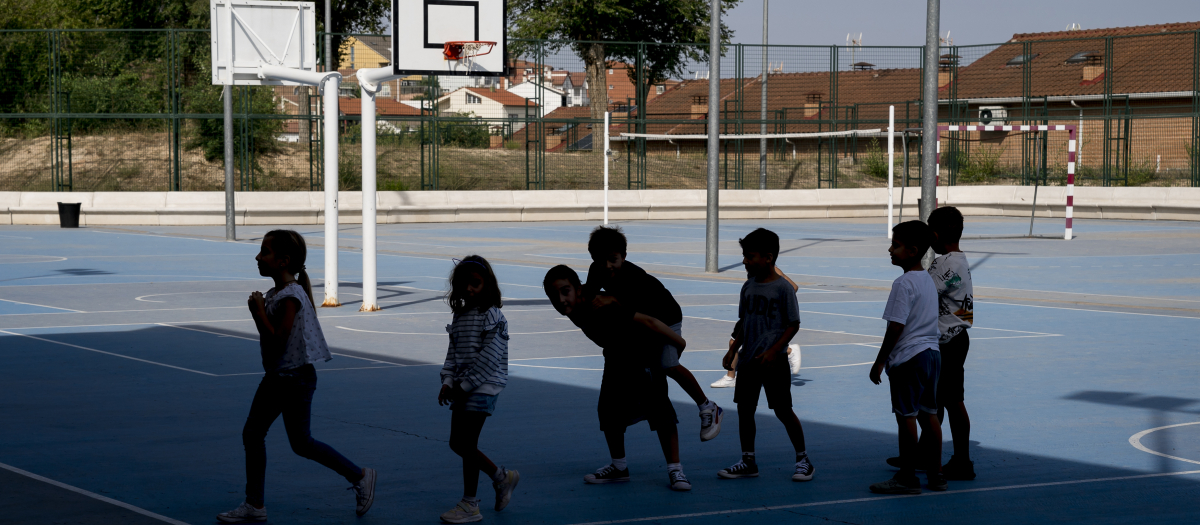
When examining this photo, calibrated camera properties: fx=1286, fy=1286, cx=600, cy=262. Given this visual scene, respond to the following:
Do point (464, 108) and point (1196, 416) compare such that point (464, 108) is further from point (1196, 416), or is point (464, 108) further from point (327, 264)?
point (1196, 416)

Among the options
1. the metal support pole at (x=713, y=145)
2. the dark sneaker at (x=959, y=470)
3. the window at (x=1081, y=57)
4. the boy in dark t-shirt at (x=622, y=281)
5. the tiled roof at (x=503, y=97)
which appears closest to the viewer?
the boy in dark t-shirt at (x=622, y=281)

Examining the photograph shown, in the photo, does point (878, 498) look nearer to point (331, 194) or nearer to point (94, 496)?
point (94, 496)

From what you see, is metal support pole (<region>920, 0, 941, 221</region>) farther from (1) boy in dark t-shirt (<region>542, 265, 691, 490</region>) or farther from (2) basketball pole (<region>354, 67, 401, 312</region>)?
(1) boy in dark t-shirt (<region>542, 265, 691, 490</region>)

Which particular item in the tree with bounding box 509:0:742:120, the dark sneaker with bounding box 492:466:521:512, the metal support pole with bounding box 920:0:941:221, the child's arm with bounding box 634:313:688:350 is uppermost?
the tree with bounding box 509:0:742:120

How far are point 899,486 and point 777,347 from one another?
0.94 metres

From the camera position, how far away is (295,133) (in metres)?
38.5

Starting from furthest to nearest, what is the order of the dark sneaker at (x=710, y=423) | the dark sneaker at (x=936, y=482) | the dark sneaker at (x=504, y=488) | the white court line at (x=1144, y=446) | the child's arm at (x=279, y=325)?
the white court line at (x=1144, y=446) → the dark sneaker at (x=710, y=423) → the dark sneaker at (x=936, y=482) → the dark sneaker at (x=504, y=488) → the child's arm at (x=279, y=325)

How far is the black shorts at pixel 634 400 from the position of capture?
6730mm

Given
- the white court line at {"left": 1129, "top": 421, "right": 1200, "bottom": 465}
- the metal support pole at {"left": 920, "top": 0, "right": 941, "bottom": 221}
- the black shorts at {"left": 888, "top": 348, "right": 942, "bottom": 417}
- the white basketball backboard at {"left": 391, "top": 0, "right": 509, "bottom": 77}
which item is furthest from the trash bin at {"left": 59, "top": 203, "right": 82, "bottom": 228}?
the black shorts at {"left": 888, "top": 348, "right": 942, "bottom": 417}

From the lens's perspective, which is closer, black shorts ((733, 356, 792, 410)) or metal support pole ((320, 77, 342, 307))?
black shorts ((733, 356, 792, 410))

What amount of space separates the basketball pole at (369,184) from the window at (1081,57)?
43400 mm

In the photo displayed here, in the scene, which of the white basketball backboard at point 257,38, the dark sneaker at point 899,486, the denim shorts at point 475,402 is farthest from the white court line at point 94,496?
the white basketball backboard at point 257,38

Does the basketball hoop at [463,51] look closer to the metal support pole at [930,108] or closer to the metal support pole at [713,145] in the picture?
the metal support pole at [713,145]

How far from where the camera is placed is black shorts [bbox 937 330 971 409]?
7023 millimetres
